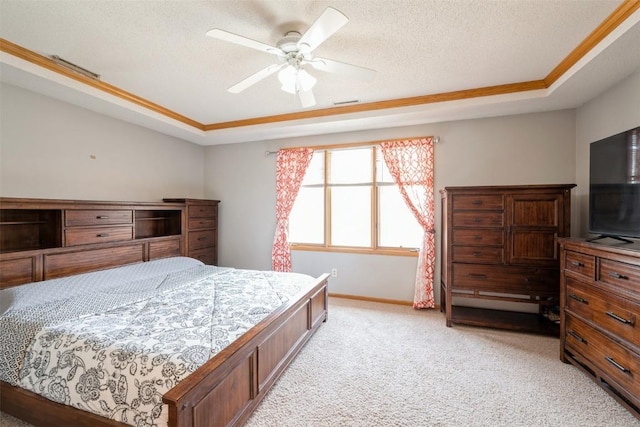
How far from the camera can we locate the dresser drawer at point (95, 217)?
106 inches

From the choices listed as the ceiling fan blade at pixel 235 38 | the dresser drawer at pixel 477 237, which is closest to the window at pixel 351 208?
the dresser drawer at pixel 477 237

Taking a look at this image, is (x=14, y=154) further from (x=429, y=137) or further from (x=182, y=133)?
(x=429, y=137)

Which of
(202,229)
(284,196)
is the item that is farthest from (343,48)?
(202,229)

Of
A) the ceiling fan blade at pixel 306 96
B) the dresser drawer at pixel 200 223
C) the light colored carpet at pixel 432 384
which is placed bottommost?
the light colored carpet at pixel 432 384

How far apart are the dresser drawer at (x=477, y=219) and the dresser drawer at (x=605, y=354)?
1.01 meters

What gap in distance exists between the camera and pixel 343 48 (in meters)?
2.21

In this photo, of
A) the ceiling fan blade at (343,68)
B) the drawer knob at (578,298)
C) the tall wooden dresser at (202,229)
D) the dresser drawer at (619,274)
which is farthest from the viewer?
the tall wooden dresser at (202,229)

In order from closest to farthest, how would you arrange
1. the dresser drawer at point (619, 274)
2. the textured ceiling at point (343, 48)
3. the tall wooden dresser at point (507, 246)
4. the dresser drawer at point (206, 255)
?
the dresser drawer at point (619, 274) → the textured ceiling at point (343, 48) → the tall wooden dresser at point (507, 246) → the dresser drawer at point (206, 255)

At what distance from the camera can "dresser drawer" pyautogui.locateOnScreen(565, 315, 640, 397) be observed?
5.52ft

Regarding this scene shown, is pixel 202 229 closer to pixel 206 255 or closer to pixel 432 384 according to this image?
pixel 206 255

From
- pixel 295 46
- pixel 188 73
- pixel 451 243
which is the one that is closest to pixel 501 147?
pixel 451 243

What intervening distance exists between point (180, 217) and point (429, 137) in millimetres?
3639

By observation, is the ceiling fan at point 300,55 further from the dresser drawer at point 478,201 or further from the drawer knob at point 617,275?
the drawer knob at point 617,275

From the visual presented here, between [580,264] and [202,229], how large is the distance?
4.48 m
